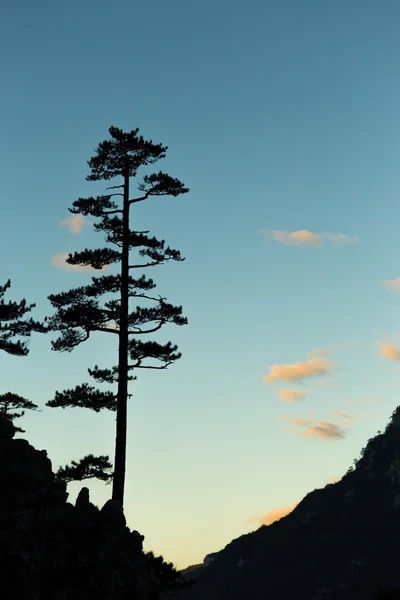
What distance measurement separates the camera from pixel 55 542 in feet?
77.9

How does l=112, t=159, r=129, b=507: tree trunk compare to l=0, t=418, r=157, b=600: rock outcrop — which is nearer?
l=0, t=418, r=157, b=600: rock outcrop

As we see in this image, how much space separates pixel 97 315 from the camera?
30531mm

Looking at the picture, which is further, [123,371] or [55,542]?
[123,371]

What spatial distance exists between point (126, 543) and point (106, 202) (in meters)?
13.1

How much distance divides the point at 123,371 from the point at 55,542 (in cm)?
756

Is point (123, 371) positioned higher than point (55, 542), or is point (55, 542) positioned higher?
point (123, 371)

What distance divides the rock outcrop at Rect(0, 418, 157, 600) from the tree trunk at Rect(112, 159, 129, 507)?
1.88 meters

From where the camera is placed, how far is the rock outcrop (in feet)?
72.7

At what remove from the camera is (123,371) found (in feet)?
97.5

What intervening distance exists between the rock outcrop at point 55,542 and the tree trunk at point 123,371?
1876 mm

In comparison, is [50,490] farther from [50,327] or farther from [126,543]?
[50,327]

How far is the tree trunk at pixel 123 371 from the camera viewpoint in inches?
1120

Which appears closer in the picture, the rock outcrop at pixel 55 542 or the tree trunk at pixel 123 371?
the rock outcrop at pixel 55 542

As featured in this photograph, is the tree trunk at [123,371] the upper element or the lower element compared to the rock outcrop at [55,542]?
upper
